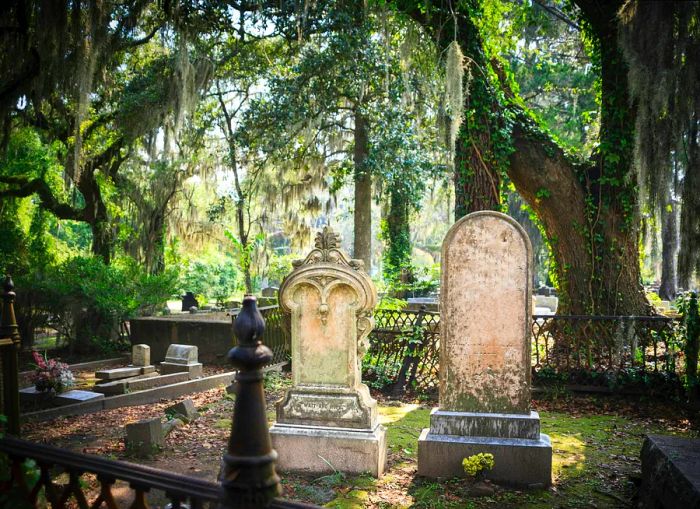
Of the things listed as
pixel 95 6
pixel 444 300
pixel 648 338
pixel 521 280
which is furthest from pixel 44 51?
pixel 648 338

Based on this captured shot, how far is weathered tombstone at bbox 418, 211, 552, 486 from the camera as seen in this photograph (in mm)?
5613

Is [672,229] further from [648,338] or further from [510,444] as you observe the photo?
[510,444]

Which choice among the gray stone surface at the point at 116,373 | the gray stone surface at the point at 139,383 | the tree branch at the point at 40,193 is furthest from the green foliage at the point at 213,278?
the gray stone surface at the point at 139,383

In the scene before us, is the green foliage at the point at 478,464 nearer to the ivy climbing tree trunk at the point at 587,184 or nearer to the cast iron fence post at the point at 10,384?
the cast iron fence post at the point at 10,384

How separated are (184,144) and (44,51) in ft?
32.4

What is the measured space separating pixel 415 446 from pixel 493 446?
140cm

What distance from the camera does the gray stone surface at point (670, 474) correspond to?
371cm

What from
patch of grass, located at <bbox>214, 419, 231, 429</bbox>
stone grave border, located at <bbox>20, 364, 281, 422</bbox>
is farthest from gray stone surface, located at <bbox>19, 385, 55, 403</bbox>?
patch of grass, located at <bbox>214, 419, 231, 429</bbox>

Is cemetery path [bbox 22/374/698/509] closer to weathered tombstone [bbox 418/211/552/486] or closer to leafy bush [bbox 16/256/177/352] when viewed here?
weathered tombstone [bbox 418/211/552/486]

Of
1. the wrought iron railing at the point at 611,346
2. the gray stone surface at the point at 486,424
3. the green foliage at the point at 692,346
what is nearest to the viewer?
the gray stone surface at the point at 486,424

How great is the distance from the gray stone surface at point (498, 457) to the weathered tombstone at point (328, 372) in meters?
0.49

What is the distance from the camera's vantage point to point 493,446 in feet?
18.0

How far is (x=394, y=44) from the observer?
1448 centimetres

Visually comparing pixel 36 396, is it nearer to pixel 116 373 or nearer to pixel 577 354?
pixel 116 373
